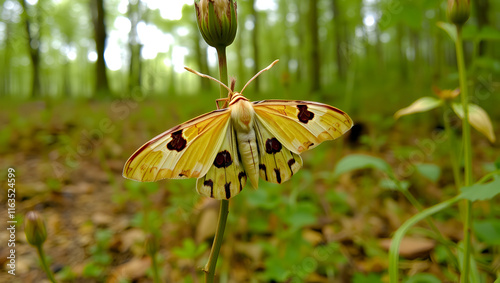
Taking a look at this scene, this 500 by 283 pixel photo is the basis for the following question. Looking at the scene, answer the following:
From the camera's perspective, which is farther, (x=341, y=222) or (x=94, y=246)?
(x=341, y=222)

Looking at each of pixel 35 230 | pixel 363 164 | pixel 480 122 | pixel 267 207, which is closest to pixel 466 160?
pixel 480 122

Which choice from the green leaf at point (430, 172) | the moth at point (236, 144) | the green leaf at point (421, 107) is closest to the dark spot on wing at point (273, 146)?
the moth at point (236, 144)

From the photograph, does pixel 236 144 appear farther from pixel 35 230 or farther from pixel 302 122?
pixel 35 230

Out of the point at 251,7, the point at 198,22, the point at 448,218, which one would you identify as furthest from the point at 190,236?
the point at 251,7

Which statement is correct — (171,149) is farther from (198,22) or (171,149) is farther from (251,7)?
(251,7)

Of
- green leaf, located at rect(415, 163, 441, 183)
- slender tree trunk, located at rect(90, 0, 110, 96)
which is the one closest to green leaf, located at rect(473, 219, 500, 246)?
green leaf, located at rect(415, 163, 441, 183)

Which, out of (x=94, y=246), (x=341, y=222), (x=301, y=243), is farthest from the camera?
(x=341, y=222)
